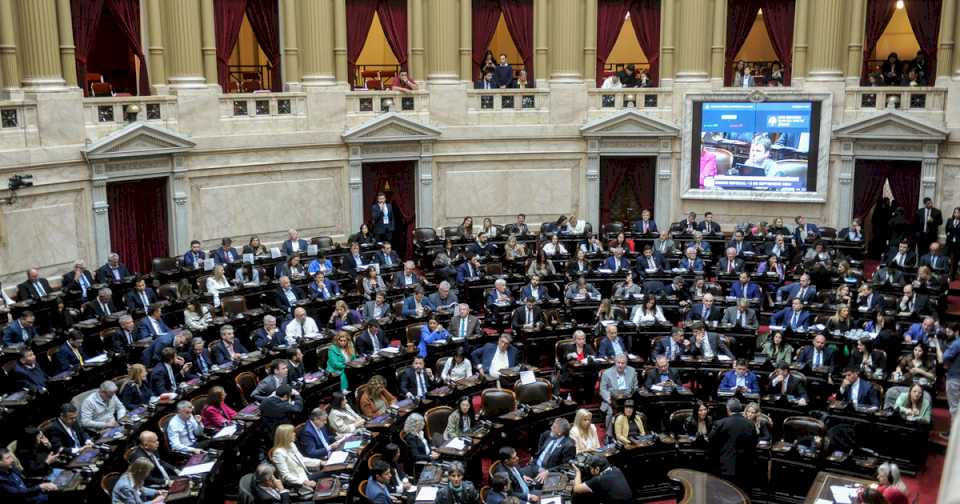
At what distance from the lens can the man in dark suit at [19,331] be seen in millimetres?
15477

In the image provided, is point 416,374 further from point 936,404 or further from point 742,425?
point 936,404

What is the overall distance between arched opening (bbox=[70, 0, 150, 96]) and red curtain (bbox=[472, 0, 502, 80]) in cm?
913

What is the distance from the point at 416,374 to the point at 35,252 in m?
9.60

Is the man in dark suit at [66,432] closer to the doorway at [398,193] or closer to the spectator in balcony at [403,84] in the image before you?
the doorway at [398,193]

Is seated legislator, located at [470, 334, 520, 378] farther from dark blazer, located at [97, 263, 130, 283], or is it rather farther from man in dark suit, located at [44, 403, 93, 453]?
dark blazer, located at [97, 263, 130, 283]

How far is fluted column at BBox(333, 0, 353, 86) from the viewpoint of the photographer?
2520 centimetres

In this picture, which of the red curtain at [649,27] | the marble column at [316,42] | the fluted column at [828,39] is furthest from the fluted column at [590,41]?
the marble column at [316,42]

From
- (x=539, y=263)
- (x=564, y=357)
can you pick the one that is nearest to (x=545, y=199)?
(x=539, y=263)

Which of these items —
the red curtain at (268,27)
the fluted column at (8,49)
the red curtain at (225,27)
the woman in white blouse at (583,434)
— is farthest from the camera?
the red curtain at (268,27)

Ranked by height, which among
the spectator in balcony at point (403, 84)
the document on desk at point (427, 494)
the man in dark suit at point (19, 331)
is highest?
the spectator in balcony at point (403, 84)

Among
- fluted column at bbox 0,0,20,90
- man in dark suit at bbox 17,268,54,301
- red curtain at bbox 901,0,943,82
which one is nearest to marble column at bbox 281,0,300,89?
fluted column at bbox 0,0,20,90

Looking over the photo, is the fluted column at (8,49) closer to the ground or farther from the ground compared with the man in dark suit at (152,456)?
farther from the ground

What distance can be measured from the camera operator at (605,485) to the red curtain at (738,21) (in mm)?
18840

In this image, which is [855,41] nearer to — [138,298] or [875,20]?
[875,20]
